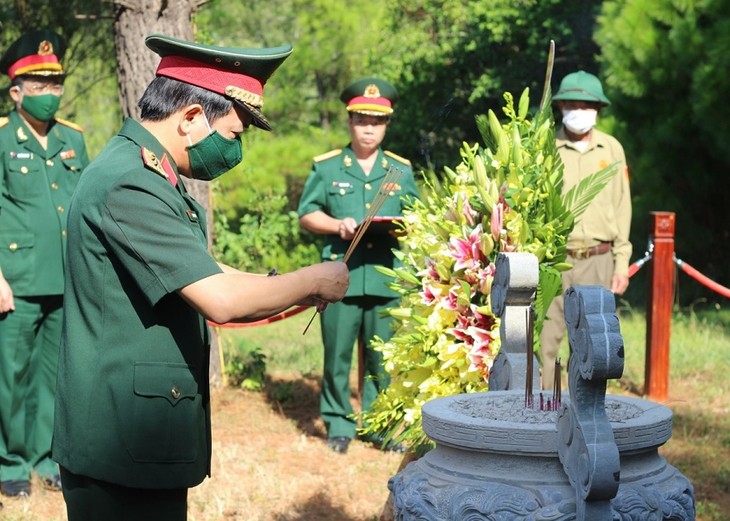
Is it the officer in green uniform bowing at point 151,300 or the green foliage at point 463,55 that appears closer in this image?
the officer in green uniform bowing at point 151,300

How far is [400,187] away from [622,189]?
150cm

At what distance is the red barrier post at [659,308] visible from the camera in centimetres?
745

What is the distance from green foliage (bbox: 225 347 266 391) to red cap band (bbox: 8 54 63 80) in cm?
286

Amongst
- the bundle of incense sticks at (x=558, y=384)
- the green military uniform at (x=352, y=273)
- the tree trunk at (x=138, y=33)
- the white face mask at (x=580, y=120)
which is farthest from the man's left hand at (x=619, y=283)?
the bundle of incense sticks at (x=558, y=384)

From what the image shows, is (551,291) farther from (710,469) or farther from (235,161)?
(710,469)

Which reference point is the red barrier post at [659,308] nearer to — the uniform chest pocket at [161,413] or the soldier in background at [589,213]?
the soldier in background at [589,213]

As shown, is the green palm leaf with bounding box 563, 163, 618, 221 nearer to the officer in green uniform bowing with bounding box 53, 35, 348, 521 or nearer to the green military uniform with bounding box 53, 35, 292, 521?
the officer in green uniform bowing with bounding box 53, 35, 348, 521

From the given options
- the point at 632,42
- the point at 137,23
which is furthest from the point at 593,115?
the point at 632,42

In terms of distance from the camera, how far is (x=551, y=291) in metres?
3.89

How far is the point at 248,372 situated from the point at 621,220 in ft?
9.31

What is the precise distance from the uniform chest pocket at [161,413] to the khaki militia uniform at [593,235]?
420 centimetres

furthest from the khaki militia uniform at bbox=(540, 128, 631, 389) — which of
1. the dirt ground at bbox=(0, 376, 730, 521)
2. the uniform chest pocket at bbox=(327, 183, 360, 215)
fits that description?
A: the uniform chest pocket at bbox=(327, 183, 360, 215)

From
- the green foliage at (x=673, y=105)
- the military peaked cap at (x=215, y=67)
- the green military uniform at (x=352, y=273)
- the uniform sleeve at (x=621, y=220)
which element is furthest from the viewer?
the green foliage at (x=673, y=105)

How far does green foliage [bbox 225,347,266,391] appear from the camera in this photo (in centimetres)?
784
